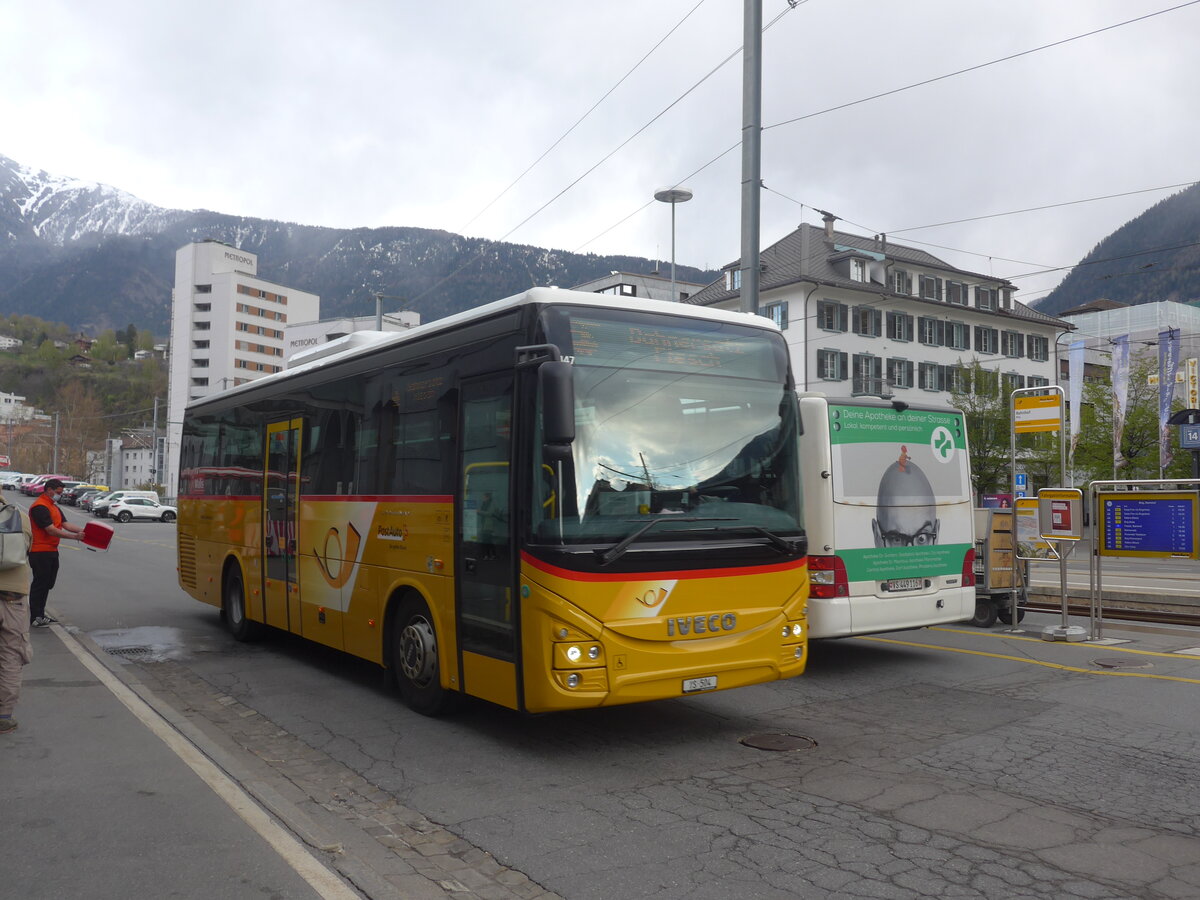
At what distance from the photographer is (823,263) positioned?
56.6 m

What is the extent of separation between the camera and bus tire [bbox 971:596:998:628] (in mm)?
13289

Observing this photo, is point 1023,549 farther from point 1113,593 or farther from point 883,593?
point 883,593

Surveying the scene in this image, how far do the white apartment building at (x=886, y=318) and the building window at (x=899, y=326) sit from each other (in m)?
0.06

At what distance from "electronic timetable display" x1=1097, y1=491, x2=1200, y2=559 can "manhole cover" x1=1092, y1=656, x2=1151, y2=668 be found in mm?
1325

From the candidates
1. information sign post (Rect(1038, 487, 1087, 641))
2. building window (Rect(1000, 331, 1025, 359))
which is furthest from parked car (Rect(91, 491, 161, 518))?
information sign post (Rect(1038, 487, 1087, 641))

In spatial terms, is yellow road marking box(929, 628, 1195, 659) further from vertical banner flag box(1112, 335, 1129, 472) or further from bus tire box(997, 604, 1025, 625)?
vertical banner flag box(1112, 335, 1129, 472)

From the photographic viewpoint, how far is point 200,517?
530 inches

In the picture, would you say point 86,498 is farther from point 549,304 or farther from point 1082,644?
point 549,304

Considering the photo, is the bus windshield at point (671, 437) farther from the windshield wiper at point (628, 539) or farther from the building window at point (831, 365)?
the building window at point (831, 365)

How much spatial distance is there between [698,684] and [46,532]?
9.59 metres

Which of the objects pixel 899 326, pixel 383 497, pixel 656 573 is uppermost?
pixel 899 326

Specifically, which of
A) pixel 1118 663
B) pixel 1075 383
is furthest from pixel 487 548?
pixel 1075 383

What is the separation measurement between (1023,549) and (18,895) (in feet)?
39.9

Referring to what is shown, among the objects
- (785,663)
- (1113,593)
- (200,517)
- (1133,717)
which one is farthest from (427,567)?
(1113,593)
